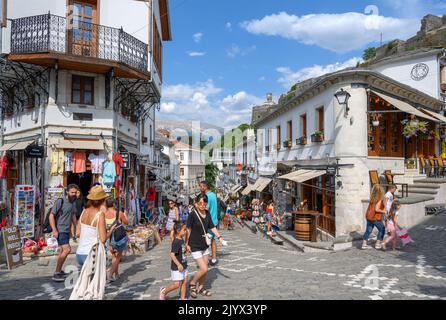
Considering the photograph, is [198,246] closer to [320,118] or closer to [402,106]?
[402,106]

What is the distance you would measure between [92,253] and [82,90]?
9.00 meters

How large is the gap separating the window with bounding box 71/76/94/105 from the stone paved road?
576cm

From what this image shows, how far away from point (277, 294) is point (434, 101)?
50.8 ft

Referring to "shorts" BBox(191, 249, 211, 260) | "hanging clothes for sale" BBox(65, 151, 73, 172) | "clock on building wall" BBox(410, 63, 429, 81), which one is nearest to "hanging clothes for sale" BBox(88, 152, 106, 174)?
"hanging clothes for sale" BBox(65, 151, 73, 172)

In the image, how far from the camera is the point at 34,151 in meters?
10.7

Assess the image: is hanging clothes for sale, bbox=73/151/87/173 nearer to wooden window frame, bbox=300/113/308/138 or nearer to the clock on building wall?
wooden window frame, bbox=300/113/308/138

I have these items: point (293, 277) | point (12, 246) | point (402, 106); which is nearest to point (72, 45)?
point (12, 246)

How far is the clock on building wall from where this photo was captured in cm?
1922

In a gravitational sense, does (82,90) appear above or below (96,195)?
above

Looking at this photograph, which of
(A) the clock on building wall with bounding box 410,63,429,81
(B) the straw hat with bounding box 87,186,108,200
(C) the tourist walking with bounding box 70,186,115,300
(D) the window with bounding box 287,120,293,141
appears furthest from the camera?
(D) the window with bounding box 287,120,293,141

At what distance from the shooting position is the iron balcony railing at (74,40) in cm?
1084

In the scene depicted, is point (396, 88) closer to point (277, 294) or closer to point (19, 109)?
point (277, 294)

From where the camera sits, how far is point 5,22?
1148 centimetres

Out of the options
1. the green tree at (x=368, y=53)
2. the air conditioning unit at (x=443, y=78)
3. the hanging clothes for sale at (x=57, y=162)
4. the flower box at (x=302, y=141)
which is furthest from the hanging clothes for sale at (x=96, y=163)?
the green tree at (x=368, y=53)
